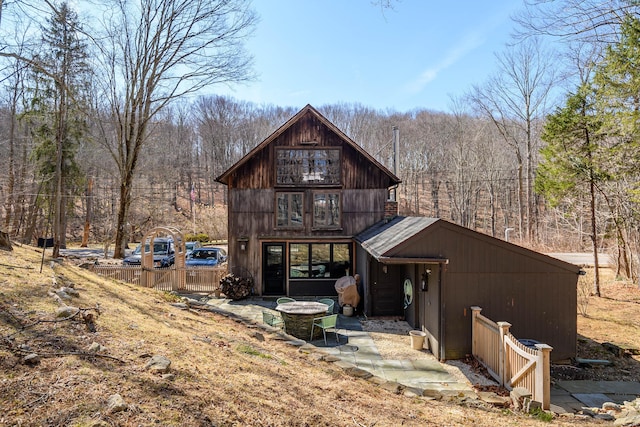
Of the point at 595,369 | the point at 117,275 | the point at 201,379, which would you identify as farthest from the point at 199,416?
the point at 117,275

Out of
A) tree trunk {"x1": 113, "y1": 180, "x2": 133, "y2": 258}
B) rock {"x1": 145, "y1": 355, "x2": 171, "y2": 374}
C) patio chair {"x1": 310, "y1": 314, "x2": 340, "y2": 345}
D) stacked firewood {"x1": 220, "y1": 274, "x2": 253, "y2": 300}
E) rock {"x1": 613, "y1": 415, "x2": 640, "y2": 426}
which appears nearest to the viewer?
rock {"x1": 145, "y1": 355, "x2": 171, "y2": 374}

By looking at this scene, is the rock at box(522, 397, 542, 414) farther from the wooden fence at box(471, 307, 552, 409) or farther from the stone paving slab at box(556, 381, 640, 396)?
the stone paving slab at box(556, 381, 640, 396)

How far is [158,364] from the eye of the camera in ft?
15.2

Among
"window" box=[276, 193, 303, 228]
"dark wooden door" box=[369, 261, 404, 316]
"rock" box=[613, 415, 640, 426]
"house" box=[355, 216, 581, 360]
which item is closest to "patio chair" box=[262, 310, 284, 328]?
"dark wooden door" box=[369, 261, 404, 316]

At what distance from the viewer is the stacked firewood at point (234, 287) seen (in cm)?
1426

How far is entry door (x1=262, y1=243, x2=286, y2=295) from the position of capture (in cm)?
1517

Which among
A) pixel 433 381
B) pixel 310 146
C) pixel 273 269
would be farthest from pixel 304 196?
pixel 433 381

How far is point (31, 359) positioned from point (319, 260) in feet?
37.7

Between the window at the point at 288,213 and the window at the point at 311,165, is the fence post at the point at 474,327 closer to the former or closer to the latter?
the window at the point at 311,165

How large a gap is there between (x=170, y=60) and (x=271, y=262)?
41.3 ft

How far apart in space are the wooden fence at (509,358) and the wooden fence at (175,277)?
32.9 ft

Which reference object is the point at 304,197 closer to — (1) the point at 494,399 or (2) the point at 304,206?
(2) the point at 304,206

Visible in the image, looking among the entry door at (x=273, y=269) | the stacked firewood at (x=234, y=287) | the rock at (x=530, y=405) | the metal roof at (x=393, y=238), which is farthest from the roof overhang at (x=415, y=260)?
the stacked firewood at (x=234, y=287)

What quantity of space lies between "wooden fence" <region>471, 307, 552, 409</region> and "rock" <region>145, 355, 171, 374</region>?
18.6 feet
